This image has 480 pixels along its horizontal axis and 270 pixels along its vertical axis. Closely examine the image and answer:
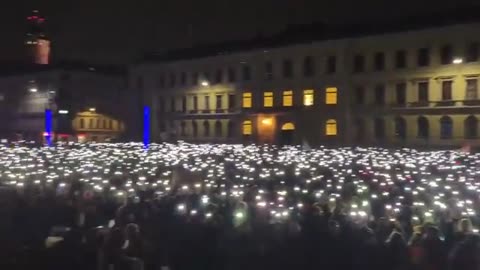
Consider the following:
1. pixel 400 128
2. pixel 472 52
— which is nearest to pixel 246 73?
pixel 400 128

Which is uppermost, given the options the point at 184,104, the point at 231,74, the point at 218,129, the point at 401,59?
the point at 401,59

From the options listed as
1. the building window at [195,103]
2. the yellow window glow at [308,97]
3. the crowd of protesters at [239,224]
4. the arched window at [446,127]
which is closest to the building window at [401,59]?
the arched window at [446,127]

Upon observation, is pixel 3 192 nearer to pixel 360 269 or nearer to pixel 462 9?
pixel 360 269

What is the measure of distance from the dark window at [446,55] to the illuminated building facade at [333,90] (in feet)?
0.28

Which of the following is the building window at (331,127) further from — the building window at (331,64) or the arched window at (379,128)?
the building window at (331,64)

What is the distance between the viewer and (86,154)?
3469 cm

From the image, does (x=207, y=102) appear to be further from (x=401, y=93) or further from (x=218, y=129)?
(x=401, y=93)

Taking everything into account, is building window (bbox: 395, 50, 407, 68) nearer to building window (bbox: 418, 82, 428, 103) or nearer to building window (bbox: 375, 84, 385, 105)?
building window (bbox: 418, 82, 428, 103)

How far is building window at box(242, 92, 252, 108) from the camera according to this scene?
72625 mm

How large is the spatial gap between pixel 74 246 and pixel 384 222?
18.9ft

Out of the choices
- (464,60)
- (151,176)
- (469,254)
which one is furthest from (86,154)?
(464,60)

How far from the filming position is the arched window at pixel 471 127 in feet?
178

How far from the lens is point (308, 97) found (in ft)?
219

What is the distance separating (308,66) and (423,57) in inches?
482
